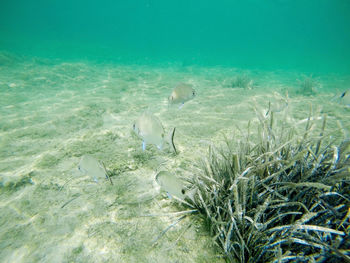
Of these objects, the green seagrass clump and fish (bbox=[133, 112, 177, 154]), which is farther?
fish (bbox=[133, 112, 177, 154])

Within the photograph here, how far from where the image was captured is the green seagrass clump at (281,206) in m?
1.47

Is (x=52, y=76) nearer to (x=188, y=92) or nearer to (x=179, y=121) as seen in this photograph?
(x=179, y=121)

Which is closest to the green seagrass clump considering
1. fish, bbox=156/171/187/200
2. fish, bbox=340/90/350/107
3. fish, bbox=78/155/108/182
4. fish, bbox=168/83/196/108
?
fish, bbox=156/171/187/200

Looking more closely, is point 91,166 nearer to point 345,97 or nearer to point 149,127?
point 149,127

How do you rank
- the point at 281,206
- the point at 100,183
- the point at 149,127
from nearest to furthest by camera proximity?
the point at 281,206, the point at 149,127, the point at 100,183

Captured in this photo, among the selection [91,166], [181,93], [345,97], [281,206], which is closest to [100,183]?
[91,166]

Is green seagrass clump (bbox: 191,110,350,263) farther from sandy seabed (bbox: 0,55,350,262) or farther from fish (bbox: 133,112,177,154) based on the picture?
fish (bbox: 133,112,177,154)

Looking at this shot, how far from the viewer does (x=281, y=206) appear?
1.68 m

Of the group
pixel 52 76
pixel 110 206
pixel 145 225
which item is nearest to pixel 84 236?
pixel 110 206

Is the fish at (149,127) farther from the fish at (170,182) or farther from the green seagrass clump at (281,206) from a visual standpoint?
the green seagrass clump at (281,206)

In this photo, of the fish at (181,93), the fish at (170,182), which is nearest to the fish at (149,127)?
the fish at (170,182)

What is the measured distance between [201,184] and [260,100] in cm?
665

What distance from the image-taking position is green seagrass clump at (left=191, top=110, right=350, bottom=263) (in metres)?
1.47

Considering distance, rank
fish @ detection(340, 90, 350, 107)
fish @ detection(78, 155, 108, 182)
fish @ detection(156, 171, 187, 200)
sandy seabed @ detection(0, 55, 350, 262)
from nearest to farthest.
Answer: fish @ detection(156, 171, 187, 200) < sandy seabed @ detection(0, 55, 350, 262) < fish @ detection(78, 155, 108, 182) < fish @ detection(340, 90, 350, 107)
